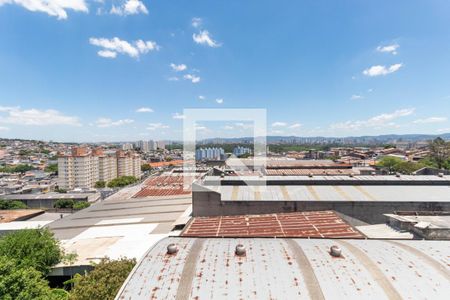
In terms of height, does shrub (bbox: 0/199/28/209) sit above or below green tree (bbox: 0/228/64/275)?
below

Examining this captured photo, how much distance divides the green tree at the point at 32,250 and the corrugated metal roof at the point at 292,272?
9670 millimetres

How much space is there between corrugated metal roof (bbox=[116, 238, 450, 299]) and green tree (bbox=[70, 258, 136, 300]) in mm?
2842

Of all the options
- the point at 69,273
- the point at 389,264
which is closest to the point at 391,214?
the point at 389,264

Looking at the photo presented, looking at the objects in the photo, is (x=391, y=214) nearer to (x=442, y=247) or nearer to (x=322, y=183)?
(x=322, y=183)

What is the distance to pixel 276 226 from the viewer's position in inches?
664

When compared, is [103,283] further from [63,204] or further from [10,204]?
[10,204]

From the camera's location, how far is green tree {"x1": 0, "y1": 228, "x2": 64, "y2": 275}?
14477mm

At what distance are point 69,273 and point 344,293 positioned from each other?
53.7ft

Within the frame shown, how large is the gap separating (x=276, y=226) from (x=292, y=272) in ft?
28.4

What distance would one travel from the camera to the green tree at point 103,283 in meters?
10.4

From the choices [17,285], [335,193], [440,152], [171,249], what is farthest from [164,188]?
[440,152]

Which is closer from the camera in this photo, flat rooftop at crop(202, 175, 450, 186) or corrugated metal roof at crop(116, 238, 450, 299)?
corrugated metal roof at crop(116, 238, 450, 299)

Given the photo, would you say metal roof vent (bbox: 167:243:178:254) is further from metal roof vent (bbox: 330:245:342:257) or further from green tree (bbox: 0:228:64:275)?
green tree (bbox: 0:228:64:275)

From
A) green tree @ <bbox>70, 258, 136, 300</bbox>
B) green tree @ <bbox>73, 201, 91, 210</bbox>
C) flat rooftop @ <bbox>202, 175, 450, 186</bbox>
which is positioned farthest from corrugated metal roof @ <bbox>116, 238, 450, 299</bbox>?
green tree @ <bbox>73, 201, 91, 210</bbox>
